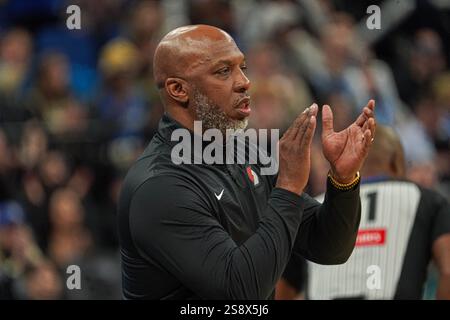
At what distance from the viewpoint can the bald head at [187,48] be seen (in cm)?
324

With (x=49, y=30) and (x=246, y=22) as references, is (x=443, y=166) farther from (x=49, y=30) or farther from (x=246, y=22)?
(x=49, y=30)

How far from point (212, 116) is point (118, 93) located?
5.42m

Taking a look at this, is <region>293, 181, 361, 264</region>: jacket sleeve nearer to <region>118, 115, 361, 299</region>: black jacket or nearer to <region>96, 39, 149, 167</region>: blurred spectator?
<region>118, 115, 361, 299</region>: black jacket

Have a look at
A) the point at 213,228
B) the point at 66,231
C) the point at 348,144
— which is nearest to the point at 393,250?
the point at 348,144

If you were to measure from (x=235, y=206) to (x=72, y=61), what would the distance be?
6404mm

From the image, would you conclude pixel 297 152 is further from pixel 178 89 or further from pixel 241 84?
pixel 178 89

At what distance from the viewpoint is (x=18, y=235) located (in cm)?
697

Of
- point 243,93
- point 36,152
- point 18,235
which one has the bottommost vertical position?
point 18,235

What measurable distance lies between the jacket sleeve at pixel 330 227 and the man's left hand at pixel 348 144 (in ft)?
0.32

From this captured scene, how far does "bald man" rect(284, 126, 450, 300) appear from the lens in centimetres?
436

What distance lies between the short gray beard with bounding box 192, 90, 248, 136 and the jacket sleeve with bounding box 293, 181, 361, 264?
37 centimetres

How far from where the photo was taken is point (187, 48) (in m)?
3.24

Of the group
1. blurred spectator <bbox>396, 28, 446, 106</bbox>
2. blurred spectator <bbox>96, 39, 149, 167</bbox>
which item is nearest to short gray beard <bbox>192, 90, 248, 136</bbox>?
blurred spectator <bbox>96, 39, 149, 167</bbox>

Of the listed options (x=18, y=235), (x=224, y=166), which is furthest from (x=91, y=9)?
(x=224, y=166)
